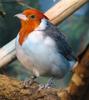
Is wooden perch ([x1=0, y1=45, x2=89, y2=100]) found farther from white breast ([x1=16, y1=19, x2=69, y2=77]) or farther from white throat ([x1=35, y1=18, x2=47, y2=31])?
white throat ([x1=35, y1=18, x2=47, y2=31])

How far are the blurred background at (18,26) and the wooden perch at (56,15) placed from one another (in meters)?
0.34

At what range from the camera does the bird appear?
0.99 meters

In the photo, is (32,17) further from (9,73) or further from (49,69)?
(9,73)

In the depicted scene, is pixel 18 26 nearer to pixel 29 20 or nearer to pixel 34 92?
pixel 29 20

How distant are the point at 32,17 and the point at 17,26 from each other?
58 cm

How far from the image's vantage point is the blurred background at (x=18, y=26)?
160cm

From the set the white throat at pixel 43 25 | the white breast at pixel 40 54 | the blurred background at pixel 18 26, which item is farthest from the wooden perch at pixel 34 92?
the blurred background at pixel 18 26

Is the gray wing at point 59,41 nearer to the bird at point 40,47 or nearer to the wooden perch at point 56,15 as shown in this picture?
the bird at point 40,47

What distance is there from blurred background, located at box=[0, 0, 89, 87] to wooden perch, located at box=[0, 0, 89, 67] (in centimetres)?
34

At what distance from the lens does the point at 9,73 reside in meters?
1.62

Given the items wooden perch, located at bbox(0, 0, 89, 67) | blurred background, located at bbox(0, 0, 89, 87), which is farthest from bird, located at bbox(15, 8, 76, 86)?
blurred background, located at bbox(0, 0, 89, 87)

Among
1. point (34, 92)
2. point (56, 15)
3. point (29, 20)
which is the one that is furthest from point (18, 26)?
point (34, 92)

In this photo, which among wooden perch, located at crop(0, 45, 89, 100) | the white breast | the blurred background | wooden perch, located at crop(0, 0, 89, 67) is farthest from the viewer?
the blurred background

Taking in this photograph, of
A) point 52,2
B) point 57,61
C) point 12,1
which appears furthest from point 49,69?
point 12,1
